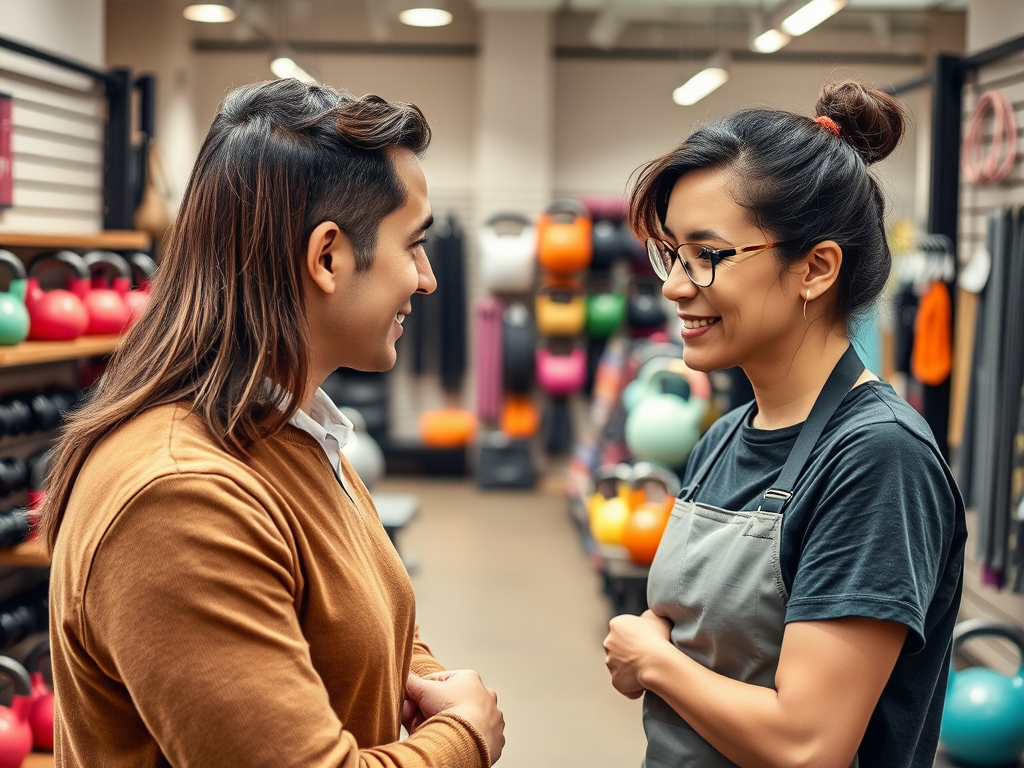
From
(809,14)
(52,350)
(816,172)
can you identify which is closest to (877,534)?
(816,172)

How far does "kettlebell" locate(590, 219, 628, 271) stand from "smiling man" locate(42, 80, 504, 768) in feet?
25.1

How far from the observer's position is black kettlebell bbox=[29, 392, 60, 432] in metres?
4.05

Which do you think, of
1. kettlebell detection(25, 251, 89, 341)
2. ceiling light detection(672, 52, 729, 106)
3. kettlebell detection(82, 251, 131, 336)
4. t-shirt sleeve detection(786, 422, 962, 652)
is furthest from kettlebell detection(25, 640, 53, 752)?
ceiling light detection(672, 52, 729, 106)

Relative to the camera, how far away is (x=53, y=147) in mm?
4766

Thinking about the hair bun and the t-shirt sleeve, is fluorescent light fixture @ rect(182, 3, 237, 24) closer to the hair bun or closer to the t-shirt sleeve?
the hair bun

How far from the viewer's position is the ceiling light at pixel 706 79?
7.17 metres

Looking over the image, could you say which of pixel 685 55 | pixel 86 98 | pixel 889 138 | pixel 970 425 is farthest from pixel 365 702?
pixel 685 55

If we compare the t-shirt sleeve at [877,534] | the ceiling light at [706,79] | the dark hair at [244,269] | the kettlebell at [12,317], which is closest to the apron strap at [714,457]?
the t-shirt sleeve at [877,534]

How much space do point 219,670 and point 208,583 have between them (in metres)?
0.09

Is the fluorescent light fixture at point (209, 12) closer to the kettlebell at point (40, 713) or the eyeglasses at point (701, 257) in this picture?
the kettlebell at point (40, 713)

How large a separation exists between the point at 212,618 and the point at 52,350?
9.97ft

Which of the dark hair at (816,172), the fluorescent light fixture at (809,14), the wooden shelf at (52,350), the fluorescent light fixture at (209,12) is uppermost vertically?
the fluorescent light fixture at (209,12)

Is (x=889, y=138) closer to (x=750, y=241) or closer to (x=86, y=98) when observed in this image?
(x=750, y=241)

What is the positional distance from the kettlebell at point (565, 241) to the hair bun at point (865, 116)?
23.3 feet
